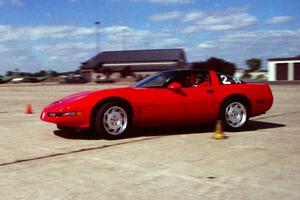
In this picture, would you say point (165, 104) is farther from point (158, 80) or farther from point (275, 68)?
point (275, 68)

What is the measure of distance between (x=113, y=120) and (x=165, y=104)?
0.99 meters

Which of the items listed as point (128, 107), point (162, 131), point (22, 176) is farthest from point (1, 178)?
point (162, 131)

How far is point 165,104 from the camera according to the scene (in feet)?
25.2

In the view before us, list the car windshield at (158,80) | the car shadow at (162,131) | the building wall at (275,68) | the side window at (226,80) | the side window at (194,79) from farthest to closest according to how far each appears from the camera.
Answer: the building wall at (275,68) < the side window at (226,80) < the side window at (194,79) < the car windshield at (158,80) < the car shadow at (162,131)

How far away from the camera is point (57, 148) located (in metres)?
6.53

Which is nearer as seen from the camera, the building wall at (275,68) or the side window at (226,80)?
the side window at (226,80)

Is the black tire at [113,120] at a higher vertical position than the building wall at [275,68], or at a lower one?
lower

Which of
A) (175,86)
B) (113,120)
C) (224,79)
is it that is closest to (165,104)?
(175,86)

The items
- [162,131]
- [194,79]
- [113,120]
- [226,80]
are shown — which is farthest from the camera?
[226,80]

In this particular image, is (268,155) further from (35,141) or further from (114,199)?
(35,141)

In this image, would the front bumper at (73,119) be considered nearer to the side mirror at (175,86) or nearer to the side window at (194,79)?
the side mirror at (175,86)

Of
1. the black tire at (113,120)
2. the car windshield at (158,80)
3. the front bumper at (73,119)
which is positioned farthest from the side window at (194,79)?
the front bumper at (73,119)

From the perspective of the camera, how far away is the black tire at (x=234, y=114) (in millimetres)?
8211

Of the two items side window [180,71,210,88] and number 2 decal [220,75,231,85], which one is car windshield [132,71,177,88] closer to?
side window [180,71,210,88]
